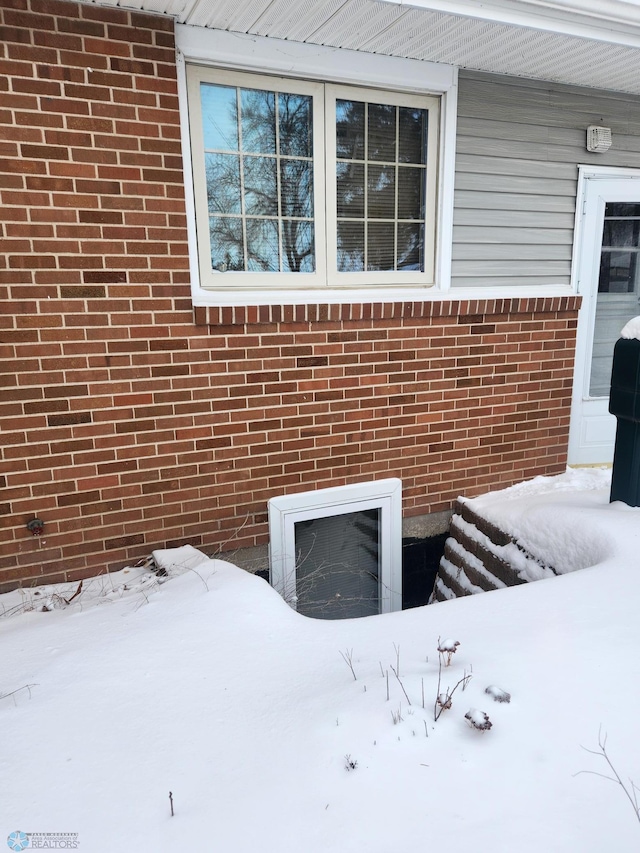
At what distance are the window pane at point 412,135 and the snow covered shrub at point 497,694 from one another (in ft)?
10.8

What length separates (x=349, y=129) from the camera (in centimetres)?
360

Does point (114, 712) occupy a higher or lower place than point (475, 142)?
lower

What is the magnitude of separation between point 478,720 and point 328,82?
3526mm

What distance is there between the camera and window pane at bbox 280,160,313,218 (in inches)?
137

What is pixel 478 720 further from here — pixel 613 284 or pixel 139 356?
pixel 613 284

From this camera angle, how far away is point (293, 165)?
349cm

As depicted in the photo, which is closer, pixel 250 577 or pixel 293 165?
pixel 250 577

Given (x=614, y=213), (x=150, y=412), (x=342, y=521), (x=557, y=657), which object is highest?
(x=614, y=213)

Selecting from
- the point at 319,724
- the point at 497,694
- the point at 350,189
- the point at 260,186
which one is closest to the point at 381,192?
the point at 350,189

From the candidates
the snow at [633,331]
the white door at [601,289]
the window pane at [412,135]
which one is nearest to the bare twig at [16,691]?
the snow at [633,331]

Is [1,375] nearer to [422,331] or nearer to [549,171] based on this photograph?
[422,331]

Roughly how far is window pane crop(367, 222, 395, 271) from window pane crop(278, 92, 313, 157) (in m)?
0.65

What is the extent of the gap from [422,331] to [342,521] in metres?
1.48

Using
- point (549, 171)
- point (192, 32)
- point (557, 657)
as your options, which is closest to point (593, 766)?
point (557, 657)
